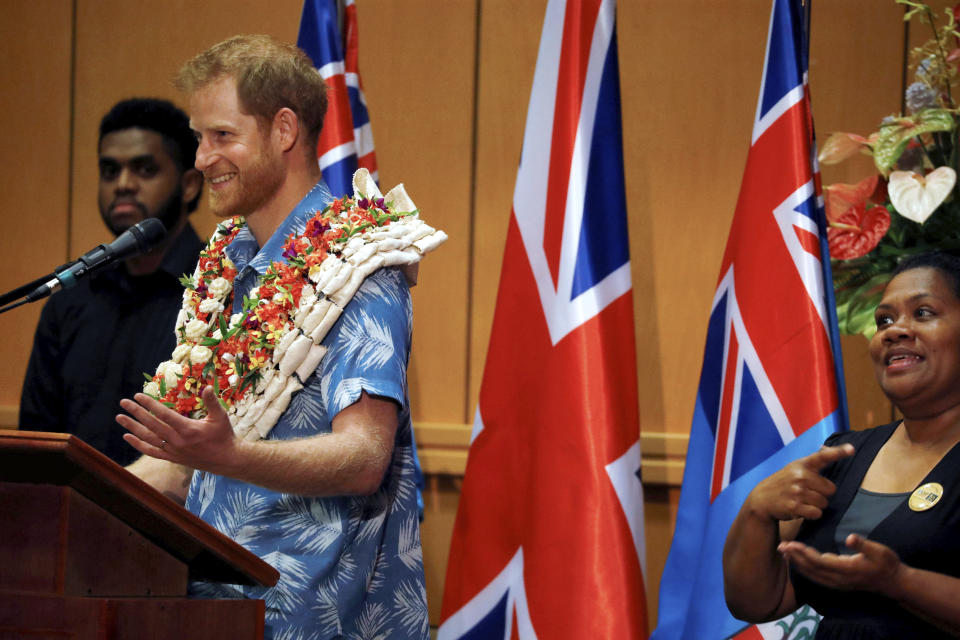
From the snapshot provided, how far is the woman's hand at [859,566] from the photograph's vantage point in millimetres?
1556

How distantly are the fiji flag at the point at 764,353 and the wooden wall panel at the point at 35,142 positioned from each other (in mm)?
2341

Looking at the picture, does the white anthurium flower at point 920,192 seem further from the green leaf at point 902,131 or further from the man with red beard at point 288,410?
the man with red beard at point 288,410

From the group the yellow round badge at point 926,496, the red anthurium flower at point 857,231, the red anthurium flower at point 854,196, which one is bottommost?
the yellow round badge at point 926,496

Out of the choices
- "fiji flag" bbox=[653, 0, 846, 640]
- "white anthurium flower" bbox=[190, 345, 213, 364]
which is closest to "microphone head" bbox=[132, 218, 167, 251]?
"white anthurium flower" bbox=[190, 345, 213, 364]

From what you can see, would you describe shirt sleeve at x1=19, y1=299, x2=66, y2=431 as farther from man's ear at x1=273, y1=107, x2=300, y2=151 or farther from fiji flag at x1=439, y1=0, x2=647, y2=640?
man's ear at x1=273, y1=107, x2=300, y2=151

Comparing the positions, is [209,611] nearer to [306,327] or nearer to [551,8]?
[306,327]

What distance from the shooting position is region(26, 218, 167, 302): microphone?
155 centimetres

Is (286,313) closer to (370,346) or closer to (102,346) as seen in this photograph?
(370,346)

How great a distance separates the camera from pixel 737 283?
265cm

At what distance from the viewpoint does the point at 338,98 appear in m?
3.05

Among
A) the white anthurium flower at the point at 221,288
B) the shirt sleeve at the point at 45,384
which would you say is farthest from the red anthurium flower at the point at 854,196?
the shirt sleeve at the point at 45,384

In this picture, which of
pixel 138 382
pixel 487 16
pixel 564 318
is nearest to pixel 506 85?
pixel 487 16

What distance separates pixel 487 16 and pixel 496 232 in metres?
0.71

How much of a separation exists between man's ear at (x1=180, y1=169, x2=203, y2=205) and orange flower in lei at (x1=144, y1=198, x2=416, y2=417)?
3.60ft
